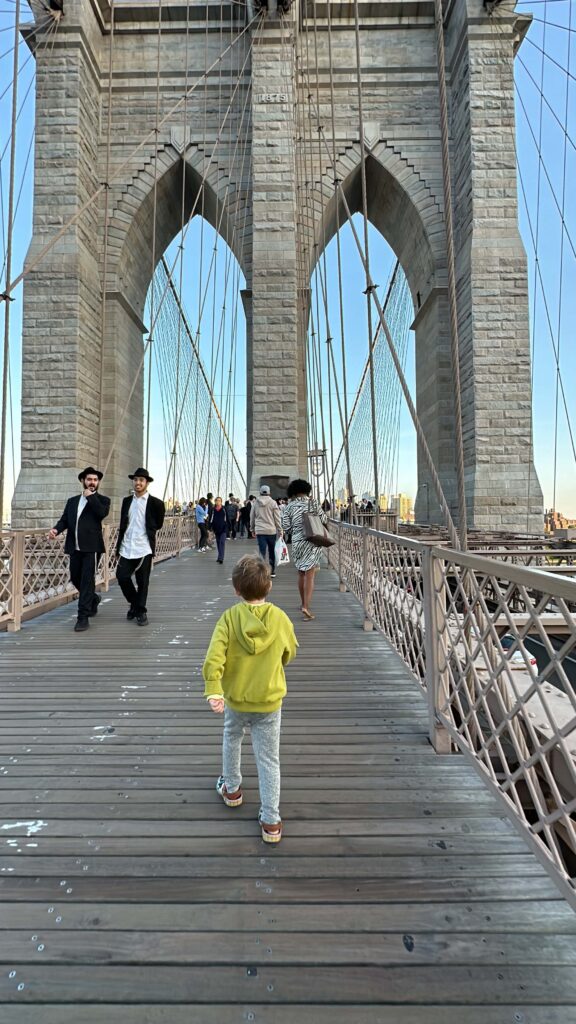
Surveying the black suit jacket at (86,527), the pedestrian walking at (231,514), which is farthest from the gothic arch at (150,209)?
the black suit jacket at (86,527)

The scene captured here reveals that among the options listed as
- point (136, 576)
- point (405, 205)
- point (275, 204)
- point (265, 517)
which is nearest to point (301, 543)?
point (136, 576)

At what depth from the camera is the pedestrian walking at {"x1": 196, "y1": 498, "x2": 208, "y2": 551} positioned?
11.2 metres

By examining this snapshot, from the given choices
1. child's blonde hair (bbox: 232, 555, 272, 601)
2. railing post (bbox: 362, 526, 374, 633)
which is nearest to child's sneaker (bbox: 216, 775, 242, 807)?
child's blonde hair (bbox: 232, 555, 272, 601)

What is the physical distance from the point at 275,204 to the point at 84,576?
39.1 ft

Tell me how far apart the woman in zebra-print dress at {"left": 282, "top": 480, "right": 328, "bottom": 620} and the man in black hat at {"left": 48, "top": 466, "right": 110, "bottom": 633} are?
146cm

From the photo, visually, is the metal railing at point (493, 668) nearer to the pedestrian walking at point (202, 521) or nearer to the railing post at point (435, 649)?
the railing post at point (435, 649)

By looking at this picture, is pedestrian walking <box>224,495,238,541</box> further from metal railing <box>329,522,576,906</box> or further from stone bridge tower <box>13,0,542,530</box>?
metal railing <box>329,522,576,906</box>

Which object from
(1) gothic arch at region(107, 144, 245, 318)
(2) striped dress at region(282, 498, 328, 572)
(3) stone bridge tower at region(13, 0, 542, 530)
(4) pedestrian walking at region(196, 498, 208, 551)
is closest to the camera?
(2) striped dress at region(282, 498, 328, 572)

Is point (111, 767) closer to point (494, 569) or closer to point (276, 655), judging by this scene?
point (276, 655)

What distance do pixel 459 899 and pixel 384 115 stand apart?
55.6 ft

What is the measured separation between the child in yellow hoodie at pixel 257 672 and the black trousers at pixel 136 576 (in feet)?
8.74

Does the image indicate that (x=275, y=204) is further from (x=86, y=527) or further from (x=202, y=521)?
(x=86, y=527)

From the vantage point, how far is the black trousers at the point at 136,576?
13.5 feet

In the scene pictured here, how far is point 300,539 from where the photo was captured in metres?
4.36
